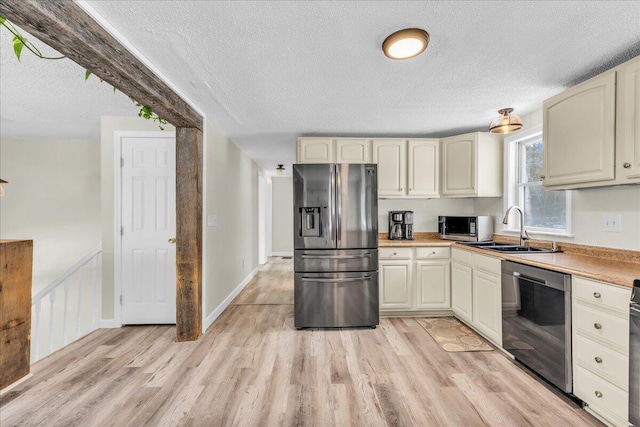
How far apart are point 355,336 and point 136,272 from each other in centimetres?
245

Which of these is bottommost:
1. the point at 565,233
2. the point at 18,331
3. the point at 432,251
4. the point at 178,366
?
the point at 178,366

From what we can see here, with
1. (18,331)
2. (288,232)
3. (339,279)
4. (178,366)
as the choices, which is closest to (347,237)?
(339,279)

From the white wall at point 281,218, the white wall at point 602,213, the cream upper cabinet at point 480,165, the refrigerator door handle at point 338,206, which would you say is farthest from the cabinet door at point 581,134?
the white wall at point 281,218

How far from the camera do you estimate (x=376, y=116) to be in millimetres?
2967

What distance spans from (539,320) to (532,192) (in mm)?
1535

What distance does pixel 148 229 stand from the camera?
3.11m

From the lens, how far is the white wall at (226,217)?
10.3 feet

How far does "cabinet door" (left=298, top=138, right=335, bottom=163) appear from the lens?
3502mm

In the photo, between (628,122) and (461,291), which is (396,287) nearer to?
(461,291)

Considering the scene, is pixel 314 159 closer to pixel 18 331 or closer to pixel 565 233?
pixel 565 233

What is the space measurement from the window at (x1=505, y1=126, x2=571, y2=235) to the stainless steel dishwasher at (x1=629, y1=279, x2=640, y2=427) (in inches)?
48.7

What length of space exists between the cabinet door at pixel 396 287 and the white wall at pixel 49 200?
12.8 feet

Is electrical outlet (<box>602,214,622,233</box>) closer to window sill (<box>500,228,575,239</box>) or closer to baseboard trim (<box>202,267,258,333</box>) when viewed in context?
window sill (<box>500,228,575,239</box>)

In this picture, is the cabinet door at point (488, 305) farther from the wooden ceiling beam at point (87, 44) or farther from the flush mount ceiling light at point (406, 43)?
the wooden ceiling beam at point (87, 44)
